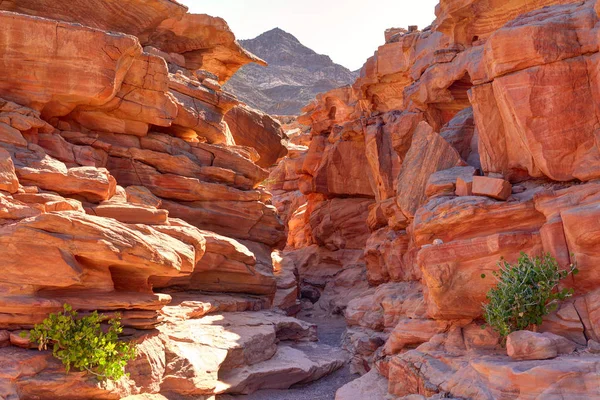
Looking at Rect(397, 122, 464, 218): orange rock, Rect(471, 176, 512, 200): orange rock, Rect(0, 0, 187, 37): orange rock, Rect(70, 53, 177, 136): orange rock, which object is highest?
Rect(0, 0, 187, 37): orange rock

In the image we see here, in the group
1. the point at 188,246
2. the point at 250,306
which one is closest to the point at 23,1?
the point at 188,246

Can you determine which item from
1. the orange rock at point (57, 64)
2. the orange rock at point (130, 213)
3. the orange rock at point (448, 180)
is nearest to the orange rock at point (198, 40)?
the orange rock at point (57, 64)

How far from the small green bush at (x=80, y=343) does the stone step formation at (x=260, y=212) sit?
1.20ft

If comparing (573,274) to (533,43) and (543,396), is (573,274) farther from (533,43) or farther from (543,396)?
(533,43)

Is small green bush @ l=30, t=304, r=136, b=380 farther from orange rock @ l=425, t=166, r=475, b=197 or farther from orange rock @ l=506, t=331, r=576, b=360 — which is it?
orange rock @ l=425, t=166, r=475, b=197

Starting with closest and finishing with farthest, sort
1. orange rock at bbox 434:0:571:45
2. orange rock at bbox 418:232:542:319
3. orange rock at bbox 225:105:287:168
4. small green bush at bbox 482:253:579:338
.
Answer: small green bush at bbox 482:253:579:338, orange rock at bbox 418:232:542:319, orange rock at bbox 434:0:571:45, orange rock at bbox 225:105:287:168

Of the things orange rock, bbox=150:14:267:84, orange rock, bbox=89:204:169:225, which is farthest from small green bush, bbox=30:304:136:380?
orange rock, bbox=150:14:267:84

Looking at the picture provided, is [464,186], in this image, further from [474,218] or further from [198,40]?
[198,40]

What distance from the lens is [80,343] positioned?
1402 centimetres

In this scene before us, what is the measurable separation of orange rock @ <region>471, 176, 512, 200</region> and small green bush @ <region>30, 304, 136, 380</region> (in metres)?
12.2

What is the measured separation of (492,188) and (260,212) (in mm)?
15130

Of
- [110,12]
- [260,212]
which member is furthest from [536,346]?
[110,12]

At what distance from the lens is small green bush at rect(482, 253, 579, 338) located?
42.2 ft

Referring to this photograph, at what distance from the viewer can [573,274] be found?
13172mm
